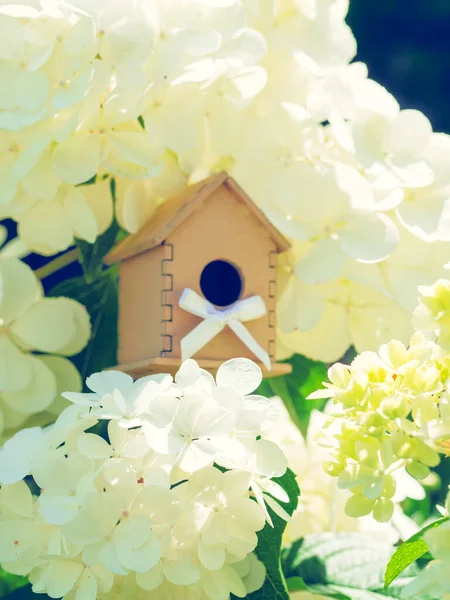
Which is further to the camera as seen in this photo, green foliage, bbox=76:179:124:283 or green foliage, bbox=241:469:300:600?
green foliage, bbox=76:179:124:283

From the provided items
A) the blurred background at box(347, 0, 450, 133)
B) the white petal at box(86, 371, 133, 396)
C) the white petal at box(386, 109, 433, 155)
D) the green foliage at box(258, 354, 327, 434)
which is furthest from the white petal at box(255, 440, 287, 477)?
the blurred background at box(347, 0, 450, 133)

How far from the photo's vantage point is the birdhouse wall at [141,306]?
795mm

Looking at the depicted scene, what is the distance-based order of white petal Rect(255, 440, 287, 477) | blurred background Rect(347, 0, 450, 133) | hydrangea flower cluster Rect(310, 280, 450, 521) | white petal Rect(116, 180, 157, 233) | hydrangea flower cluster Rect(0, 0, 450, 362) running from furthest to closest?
blurred background Rect(347, 0, 450, 133) < white petal Rect(116, 180, 157, 233) < hydrangea flower cluster Rect(0, 0, 450, 362) < white petal Rect(255, 440, 287, 477) < hydrangea flower cluster Rect(310, 280, 450, 521)

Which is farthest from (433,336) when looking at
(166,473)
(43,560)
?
(43,560)

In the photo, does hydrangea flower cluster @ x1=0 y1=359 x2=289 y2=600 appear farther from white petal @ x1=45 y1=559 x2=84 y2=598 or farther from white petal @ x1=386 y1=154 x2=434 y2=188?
white petal @ x1=386 y1=154 x2=434 y2=188

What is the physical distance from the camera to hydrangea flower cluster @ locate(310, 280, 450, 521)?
0.53 metres

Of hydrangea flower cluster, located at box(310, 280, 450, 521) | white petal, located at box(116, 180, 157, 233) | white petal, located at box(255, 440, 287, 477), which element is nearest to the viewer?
hydrangea flower cluster, located at box(310, 280, 450, 521)

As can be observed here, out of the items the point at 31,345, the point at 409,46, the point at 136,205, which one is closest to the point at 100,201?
the point at 136,205

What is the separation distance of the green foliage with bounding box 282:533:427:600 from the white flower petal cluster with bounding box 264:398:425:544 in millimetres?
57

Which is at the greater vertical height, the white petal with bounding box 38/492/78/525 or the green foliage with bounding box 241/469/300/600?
the white petal with bounding box 38/492/78/525

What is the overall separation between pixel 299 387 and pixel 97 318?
0.21 metres

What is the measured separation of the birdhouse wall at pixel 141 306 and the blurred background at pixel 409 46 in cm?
116

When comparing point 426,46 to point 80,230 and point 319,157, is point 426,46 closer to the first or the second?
point 319,157

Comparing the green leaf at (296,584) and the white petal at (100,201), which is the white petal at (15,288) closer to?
the white petal at (100,201)
